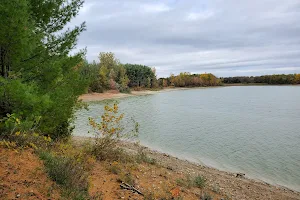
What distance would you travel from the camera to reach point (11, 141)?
557 cm

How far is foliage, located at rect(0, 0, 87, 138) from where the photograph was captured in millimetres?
5090

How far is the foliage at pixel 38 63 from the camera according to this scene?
509 cm

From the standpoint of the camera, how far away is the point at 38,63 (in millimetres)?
6504

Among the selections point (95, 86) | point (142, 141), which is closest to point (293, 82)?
point (95, 86)

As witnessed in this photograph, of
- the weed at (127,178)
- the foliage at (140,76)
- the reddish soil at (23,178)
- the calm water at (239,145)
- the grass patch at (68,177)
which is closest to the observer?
the reddish soil at (23,178)

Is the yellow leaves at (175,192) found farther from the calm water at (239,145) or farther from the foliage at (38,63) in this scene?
the calm water at (239,145)

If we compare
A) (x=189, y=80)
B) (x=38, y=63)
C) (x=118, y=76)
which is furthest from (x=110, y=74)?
(x=189, y=80)

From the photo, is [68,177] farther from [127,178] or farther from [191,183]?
[191,183]

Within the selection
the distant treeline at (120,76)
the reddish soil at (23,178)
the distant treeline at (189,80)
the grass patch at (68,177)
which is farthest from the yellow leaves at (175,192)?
the distant treeline at (189,80)

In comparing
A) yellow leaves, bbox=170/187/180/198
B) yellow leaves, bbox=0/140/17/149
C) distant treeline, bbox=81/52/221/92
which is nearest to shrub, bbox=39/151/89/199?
yellow leaves, bbox=0/140/17/149

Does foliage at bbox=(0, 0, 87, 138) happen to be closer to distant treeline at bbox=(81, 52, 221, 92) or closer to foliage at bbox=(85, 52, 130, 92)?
distant treeline at bbox=(81, 52, 221, 92)

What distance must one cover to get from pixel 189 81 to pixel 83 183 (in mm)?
120935

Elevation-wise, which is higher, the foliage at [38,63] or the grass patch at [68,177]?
the foliage at [38,63]

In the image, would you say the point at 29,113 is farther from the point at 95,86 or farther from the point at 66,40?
the point at 95,86
